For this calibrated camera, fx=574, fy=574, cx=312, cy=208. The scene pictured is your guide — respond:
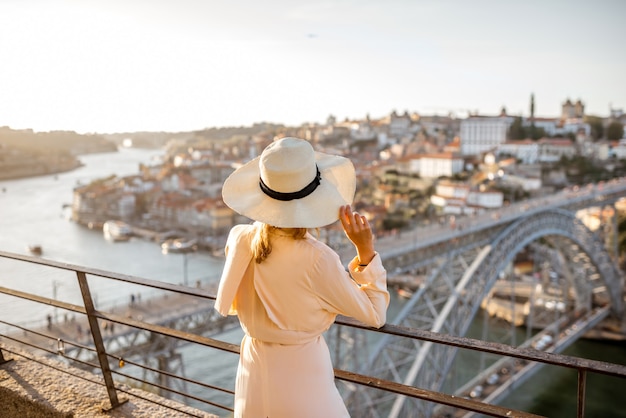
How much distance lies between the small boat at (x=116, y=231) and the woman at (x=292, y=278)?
61.4 feet

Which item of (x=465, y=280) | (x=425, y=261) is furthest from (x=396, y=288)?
(x=465, y=280)

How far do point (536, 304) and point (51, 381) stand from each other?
50.8 feet

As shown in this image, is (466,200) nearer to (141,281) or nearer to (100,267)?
(100,267)

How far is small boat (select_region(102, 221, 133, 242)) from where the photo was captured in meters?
18.5

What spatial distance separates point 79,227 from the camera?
1784 centimetres

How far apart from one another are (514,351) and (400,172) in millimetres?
32171

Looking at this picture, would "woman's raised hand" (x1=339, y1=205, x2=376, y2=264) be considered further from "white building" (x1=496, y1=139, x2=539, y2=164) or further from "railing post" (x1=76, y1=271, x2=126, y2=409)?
"white building" (x1=496, y1=139, x2=539, y2=164)

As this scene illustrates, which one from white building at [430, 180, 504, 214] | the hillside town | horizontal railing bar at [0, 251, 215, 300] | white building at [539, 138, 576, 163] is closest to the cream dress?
horizontal railing bar at [0, 251, 215, 300]

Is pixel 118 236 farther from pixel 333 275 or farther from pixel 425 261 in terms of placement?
pixel 333 275

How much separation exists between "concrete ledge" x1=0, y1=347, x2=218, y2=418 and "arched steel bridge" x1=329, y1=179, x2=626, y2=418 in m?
4.04

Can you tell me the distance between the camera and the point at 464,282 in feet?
30.1

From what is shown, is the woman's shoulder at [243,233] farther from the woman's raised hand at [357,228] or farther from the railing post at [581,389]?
the railing post at [581,389]

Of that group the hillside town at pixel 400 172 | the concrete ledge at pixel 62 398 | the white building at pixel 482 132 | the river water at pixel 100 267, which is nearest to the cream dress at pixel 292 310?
the concrete ledge at pixel 62 398

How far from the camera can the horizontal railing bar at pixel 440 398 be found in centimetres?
69
